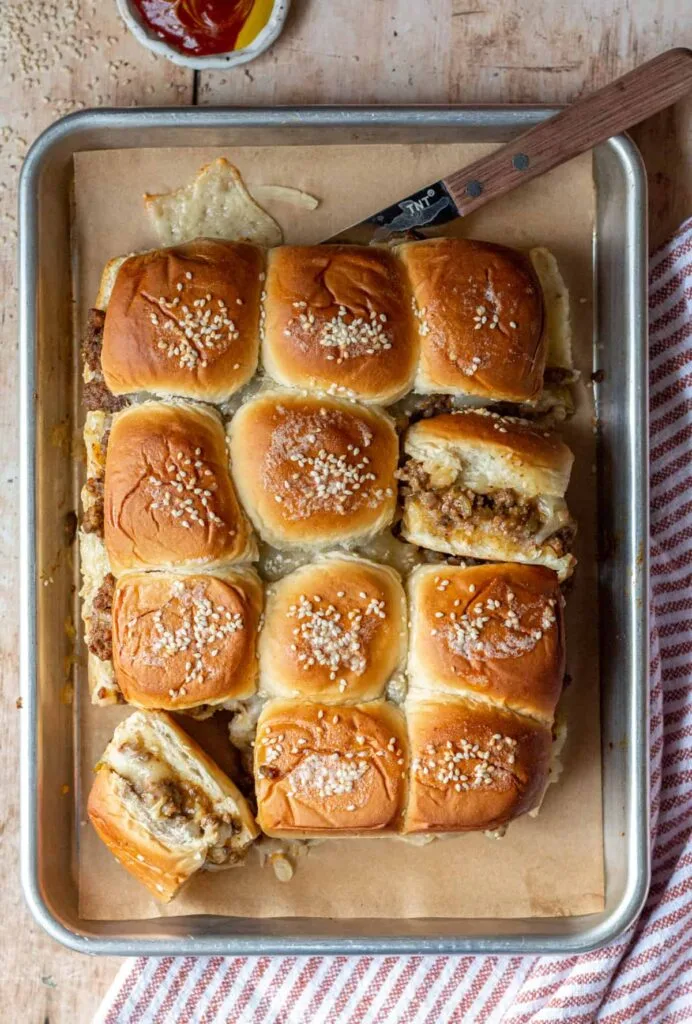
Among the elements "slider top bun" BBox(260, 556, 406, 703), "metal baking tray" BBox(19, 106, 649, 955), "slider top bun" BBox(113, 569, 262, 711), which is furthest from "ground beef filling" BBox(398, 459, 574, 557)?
"slider top bun" BBox(113, 569, 262, 711)

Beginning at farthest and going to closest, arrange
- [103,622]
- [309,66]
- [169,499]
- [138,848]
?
1. [309,66]
2. [103,622]
3. [138,848]
4. [169,499]

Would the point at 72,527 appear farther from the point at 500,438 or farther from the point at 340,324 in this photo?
the point at 500,438

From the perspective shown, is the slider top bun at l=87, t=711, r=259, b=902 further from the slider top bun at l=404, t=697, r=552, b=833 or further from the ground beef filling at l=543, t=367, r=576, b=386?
the ground beef filling at l=543, t=367, r=576, b=386

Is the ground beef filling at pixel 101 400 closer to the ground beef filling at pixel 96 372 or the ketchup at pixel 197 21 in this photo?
the ground beef filling at pixel 96 372

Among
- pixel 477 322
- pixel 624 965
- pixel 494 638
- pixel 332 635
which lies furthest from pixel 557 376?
pixel 624 965

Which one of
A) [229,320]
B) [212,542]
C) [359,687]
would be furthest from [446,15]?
[359,687]

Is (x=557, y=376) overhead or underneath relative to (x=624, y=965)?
overhead
